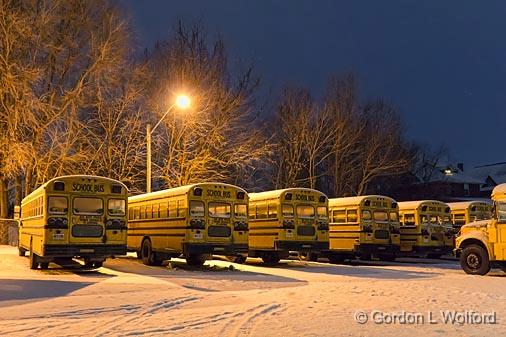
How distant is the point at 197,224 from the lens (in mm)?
17938

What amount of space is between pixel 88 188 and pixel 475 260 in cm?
1154

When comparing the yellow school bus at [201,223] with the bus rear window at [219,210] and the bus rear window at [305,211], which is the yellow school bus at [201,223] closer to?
the bus rear window at [219,210]

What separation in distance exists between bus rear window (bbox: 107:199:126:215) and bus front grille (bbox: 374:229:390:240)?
1067 centimetres

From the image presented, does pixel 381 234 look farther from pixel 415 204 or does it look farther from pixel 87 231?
pixel 87 231

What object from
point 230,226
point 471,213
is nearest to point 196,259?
point 230,226

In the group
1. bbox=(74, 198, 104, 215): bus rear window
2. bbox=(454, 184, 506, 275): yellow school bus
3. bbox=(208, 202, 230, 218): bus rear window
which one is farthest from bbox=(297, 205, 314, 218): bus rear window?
bbox=(74, 198, 104, 215): bus rear window

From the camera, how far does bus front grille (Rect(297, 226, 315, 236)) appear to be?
67.3ft

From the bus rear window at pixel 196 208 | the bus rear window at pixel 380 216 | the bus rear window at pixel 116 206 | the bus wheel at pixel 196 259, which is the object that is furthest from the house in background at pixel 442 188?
the bus rear window at pixel 116 206

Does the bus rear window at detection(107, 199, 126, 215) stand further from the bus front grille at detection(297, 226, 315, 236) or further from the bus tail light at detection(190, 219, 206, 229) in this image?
the bus front grille at detection(297, 226, 315, 236)

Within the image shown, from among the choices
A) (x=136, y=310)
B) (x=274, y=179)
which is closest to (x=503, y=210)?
(x=136, y=310)

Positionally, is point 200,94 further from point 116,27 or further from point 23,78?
point 23,78

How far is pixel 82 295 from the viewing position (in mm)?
11242

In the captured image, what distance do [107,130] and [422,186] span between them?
43212 mm

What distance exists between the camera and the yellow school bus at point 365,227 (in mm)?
22938
